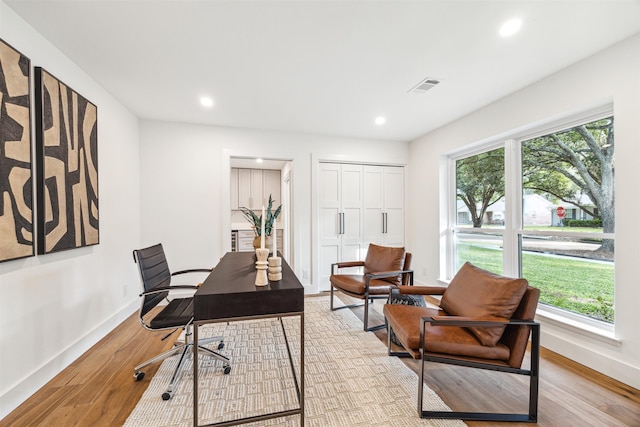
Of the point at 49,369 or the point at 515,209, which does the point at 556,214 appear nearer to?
the point at 515,209

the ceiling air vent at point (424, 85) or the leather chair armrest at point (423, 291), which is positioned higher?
the ceiling air vent at point (424, 85)

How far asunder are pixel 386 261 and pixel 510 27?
7.85 ft

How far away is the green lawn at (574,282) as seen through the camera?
7.29 ft

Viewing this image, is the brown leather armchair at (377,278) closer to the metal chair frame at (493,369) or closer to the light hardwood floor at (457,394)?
the light hardwood floor at (457,394)

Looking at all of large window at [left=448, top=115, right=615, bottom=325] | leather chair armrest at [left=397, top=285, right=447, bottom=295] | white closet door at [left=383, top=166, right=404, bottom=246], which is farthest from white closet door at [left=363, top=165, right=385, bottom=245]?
leather chair armrest at [left=397, top=285, right=447, bottom=295]

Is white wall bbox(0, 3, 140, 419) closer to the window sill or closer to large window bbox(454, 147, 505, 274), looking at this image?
the window sill

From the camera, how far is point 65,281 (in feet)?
6.88

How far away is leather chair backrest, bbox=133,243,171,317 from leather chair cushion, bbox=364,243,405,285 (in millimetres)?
2277

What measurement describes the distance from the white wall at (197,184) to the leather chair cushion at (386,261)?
1.14 metres

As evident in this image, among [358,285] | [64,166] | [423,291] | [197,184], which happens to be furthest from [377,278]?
[64,166]

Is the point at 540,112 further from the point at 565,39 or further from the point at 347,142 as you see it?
the point at 347,142

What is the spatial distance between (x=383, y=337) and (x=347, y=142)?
2958mm

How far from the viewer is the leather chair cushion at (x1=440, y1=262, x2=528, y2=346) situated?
164cm

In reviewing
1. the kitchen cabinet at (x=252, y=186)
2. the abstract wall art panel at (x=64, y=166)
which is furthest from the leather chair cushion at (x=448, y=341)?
the kitchen cabinet at (x=252, y=186)
